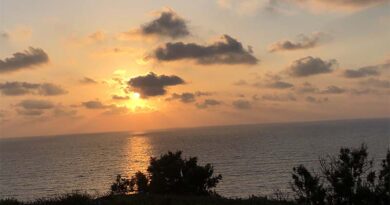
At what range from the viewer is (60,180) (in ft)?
391

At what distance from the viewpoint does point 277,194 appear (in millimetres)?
34938

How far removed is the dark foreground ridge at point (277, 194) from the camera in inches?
1021

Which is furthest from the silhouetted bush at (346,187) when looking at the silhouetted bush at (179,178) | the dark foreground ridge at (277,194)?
the silhouetted bush at (179,178)

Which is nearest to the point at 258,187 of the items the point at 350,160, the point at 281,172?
the point at 281,172

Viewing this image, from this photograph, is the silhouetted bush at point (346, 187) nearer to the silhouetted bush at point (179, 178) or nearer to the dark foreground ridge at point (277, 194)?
the dark foreground ridge at point (277, 194)

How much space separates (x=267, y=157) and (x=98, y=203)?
12506 centimetres

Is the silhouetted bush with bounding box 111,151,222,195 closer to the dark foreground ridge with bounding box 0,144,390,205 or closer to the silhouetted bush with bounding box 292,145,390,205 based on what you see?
the dark foreground ridge with bounding box 0,144,390,205

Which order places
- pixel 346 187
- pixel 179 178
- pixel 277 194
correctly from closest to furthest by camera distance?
pixel 346 187 → pixel 277 194 → pixel 179 178

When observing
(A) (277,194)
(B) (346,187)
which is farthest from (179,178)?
A: (B) (346,187)

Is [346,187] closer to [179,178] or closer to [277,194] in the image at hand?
[277,194]

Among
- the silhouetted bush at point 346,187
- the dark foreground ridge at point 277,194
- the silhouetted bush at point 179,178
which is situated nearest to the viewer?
the dark foreground ridge at point 277,194

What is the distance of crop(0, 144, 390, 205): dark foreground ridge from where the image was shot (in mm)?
25922

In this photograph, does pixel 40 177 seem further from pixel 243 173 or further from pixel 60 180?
pixel 243 173

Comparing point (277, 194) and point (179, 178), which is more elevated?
point (179, 178)
